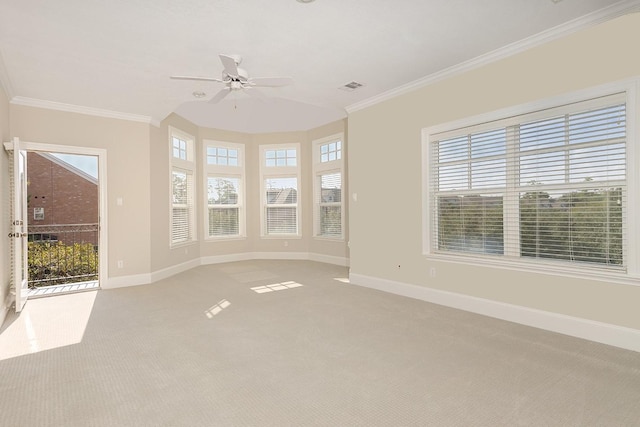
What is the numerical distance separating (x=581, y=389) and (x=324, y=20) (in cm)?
340

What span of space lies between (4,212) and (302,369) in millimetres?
4354

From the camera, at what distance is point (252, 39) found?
323 centimetres

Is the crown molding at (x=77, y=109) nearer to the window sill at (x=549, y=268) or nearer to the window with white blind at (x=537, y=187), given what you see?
the window with white blind at (x=537, y=187)

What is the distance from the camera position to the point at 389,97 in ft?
15.9

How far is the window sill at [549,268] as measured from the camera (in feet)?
9.48

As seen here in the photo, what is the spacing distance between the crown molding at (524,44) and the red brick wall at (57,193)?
1000 cm

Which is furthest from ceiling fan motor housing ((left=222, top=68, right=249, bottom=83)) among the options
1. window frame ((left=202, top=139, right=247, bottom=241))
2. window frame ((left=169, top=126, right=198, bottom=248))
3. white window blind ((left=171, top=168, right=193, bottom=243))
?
window frame ((left=202, top=139, right=247, bottom=241))

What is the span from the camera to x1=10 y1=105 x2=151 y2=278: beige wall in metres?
4.95

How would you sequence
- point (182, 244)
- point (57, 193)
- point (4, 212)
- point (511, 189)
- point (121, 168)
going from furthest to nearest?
point (57, 193), point (182, 244), point (121, 168), point (4, 212), point (511, 189)

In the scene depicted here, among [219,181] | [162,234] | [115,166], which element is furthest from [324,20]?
[219,181]

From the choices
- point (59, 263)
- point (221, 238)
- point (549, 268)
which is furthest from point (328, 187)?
point (59, 263)

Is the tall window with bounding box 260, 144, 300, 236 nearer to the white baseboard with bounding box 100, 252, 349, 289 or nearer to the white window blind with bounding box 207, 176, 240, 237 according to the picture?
the white baseboard with bounding box 100, 252, 349, 289

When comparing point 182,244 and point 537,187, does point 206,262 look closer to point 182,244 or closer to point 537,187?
point 182,244

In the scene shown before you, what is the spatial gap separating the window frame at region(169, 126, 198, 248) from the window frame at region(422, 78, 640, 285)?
459 cm
